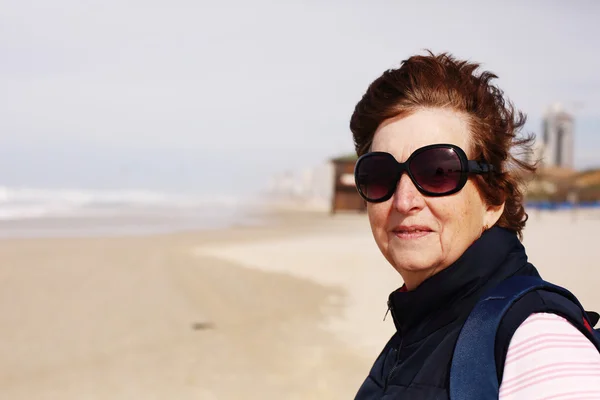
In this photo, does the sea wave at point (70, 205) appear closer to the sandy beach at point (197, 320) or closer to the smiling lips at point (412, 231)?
the sandy beach at point (197, 320)

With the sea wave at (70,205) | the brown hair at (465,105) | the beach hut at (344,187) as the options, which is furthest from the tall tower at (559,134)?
the brown hair at (465,105)

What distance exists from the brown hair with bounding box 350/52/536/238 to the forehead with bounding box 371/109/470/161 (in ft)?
0.06

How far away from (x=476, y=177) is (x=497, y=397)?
0.61m

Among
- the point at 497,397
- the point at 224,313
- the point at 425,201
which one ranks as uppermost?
the point at 425,201

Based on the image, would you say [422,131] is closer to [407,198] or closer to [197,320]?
[407,198]

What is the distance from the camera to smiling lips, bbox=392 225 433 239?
4.73 feet

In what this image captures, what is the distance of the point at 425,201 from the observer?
1465mm

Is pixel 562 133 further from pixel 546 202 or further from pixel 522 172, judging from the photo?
pixel 522 172

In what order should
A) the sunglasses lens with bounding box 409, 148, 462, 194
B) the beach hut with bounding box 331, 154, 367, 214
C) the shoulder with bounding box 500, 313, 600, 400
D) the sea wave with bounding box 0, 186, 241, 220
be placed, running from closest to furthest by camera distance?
the shoulder with bounding box 500, 313, 600, 400, the sunglasses lens with bounding box 409, 148, 462, 194, the sea wave with bounding box 0, 186, 241, 220, the beach hut with bounding box 331, 154, 367, 214

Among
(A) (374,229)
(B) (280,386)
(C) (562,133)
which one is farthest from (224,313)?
(C) (562,133)

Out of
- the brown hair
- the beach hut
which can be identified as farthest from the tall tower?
the brown hair

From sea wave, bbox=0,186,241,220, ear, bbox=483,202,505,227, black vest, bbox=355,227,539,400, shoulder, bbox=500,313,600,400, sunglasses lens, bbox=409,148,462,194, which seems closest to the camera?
shoulder, bbox=500,313,600,400

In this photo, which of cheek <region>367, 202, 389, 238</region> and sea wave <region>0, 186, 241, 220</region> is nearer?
cheek <region>367, 202, 389, 238</region>

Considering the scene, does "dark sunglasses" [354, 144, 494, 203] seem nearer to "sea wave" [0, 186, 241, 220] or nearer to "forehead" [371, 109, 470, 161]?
"forehead" [371, 109, 470, 161]
